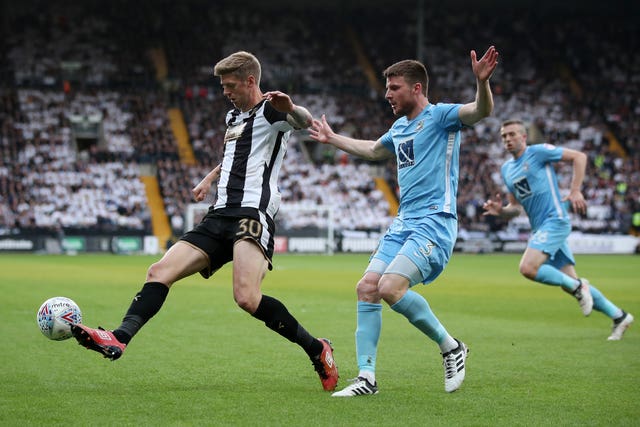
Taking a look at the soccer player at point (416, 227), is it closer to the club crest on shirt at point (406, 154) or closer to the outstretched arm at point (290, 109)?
the club crest on shirt at point (406, 154)

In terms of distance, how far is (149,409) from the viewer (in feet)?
20.1

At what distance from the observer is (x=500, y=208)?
10500 mm

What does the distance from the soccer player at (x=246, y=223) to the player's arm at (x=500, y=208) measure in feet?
12.1

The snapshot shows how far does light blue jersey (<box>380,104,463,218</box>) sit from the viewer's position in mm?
7302

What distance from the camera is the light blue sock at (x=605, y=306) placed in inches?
428

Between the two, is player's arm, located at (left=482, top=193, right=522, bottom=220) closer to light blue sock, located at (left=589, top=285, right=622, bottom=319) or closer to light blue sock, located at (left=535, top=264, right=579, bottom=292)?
light blue sock, located at (left=535, top=264, right=579, bottom=292)

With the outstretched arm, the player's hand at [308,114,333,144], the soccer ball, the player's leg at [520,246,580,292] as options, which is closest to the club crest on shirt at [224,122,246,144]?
the outstretched arm

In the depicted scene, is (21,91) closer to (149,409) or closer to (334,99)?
(334,99)

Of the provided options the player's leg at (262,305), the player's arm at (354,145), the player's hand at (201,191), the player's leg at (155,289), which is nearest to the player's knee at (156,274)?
the player's leg at (155,289)

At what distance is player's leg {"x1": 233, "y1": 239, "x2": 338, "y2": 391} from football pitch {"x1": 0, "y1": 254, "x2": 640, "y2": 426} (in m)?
0.26

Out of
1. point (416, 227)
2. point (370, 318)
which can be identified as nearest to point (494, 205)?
point (416, 227)

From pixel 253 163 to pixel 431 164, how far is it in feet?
4.76

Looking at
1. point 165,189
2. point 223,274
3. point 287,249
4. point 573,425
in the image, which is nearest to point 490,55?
point 573,425

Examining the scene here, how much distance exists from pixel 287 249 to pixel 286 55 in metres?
16.1
